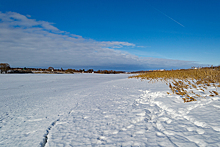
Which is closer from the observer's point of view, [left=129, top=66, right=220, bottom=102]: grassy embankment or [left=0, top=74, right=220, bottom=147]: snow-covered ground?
[left=0, top=74, right=220, bottom=147]: snow-covered ground

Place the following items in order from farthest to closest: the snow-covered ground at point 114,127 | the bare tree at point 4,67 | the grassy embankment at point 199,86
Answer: the bare tree at point 4,67 → the grassy embankment at point 199,86 → the snow-covered ground at point 114,127

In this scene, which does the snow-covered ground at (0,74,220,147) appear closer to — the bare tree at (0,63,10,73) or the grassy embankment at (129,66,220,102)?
the grassy embankment at (129,66,220,102)

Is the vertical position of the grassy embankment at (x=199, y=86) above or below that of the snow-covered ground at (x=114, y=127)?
above

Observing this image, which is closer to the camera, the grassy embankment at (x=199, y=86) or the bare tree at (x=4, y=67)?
the grassy embankment at (x=199, y=86)

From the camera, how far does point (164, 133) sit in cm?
240

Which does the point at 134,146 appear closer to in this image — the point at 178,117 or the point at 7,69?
the point at 178,117

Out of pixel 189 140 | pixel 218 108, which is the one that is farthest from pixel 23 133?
pixel 218 108

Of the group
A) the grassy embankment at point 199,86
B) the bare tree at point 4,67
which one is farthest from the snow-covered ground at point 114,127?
the bare tree at point 4,67

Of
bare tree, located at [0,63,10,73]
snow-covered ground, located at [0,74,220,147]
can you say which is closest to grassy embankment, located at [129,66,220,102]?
snow-covered ground, located at [0,74,220,147]

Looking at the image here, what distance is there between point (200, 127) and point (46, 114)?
3.75m

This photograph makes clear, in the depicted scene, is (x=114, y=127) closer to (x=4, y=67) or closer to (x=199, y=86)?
(x=199, y=86)

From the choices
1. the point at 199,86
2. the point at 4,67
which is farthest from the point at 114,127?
the point at 4,67

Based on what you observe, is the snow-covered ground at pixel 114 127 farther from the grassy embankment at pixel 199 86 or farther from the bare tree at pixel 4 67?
the bare tree at pixel 4 67

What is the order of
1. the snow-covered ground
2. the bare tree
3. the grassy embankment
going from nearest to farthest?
the snow-covered ground < the grassy embankment < the bare tree
